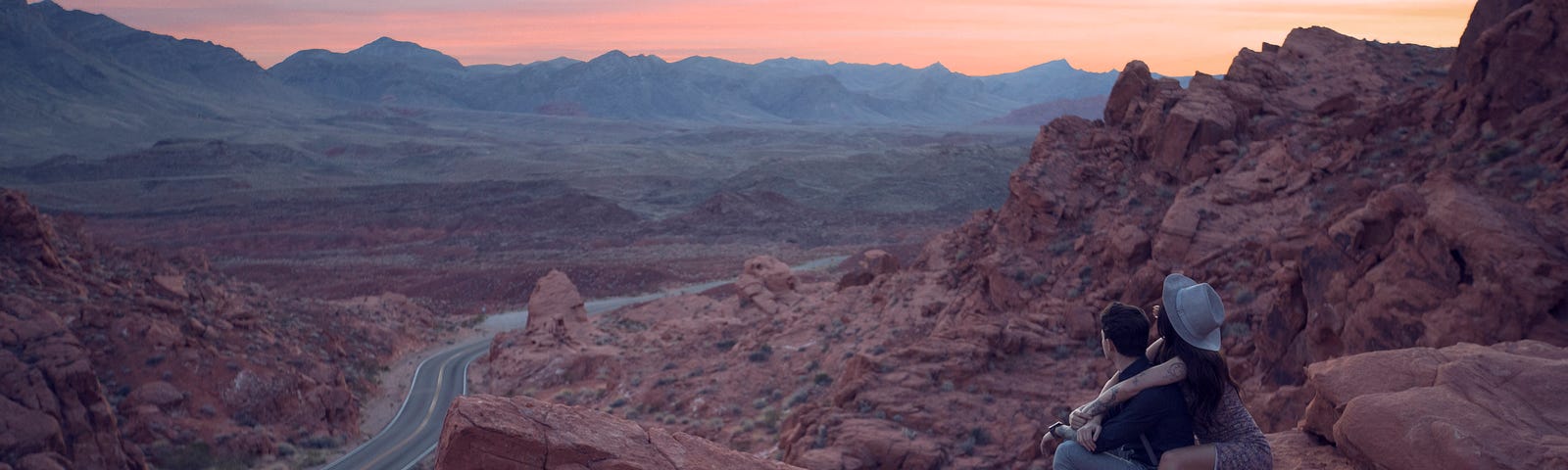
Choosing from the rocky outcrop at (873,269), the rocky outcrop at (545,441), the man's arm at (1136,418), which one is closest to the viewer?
the man's arm at (1136,418)

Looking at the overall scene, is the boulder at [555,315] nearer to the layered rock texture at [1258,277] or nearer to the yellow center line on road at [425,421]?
the yellow center line on road at [425,421]

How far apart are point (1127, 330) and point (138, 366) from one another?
2590 cm

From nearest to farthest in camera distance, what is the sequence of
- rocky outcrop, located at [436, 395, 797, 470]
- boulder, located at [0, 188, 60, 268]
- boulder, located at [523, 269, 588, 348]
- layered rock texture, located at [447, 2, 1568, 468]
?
rocky outcrop, located at [436, 395, 797, 470], layered rock texture, located at [447, 2, 1568, 468], boulder, located at [0, 188, 60, 268], boulder, located at [523, 269, 588, 348]

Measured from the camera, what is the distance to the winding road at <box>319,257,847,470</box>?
24.7 m

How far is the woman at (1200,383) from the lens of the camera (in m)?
4.75

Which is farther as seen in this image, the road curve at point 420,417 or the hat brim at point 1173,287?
the road curve at point 420,417

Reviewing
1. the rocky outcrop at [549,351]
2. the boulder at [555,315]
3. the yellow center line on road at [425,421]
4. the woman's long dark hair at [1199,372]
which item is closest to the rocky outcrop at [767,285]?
the rocky outcrop at [549,351]

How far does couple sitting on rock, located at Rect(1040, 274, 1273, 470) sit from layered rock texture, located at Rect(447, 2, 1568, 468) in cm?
165

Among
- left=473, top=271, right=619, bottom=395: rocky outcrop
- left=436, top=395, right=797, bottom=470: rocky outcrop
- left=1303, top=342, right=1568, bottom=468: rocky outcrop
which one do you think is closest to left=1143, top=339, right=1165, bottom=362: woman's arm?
left=1303, top=342, right=1568, bottom=468: rocky outcrop

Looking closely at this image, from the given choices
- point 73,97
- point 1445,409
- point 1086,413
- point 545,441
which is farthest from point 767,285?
point 73,97

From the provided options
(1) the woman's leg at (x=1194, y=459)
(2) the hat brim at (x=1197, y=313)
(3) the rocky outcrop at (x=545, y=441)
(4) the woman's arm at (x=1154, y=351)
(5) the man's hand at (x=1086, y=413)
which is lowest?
(3) the rocky outcrop at (x=545, y=441)

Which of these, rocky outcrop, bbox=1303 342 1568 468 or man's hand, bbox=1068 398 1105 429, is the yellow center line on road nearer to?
man's hand, bbox=1068 398 1105 429

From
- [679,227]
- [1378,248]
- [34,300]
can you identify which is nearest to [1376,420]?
[1378,248]

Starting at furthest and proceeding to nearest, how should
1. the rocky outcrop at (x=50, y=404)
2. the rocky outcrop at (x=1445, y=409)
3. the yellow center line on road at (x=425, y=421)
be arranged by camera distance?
1. the yellow center line on road at (x=425, y=421)
2. the rocky outcrop at (x=50, y=404)
3. the rocky outcrop at (x=1445, y=409)
